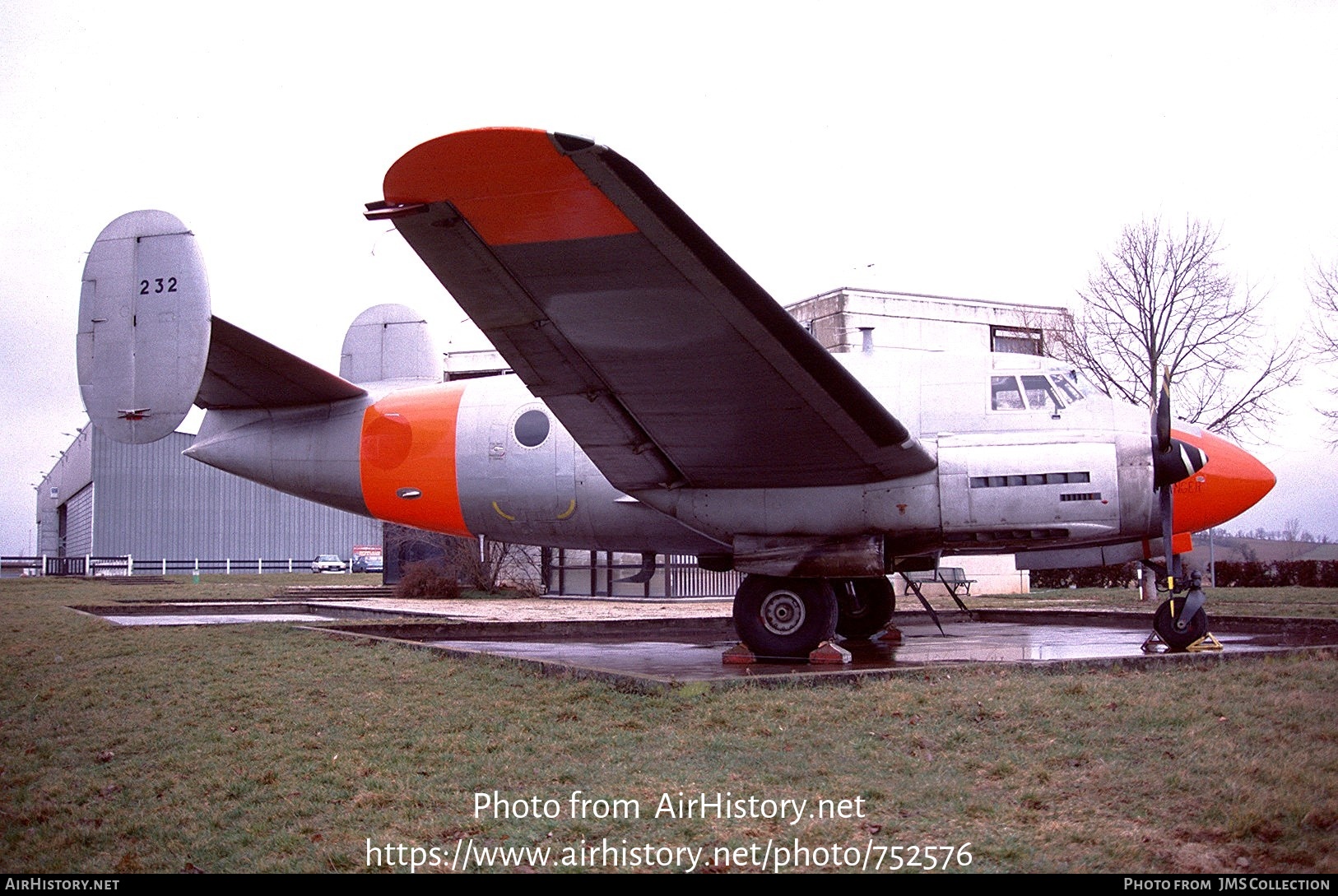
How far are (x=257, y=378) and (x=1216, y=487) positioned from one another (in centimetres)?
1295

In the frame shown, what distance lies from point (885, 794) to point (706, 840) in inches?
46.3

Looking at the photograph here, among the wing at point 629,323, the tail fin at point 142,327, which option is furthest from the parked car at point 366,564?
the wing at point 629,323

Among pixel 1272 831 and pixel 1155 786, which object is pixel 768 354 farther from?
pixel 1272 831

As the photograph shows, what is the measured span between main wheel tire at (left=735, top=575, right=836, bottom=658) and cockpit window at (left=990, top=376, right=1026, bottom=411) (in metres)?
3.02

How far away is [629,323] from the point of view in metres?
10.1

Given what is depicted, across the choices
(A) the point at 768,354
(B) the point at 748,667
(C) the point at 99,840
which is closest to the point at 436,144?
(A) the point at 768,354

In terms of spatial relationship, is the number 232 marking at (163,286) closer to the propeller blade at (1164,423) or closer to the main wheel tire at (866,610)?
the main wheel tire at (866,610)

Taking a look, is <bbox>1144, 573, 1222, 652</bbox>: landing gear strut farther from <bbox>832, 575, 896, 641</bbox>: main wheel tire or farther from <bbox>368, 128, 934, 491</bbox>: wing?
<bbox>832, 575, 896, 641</bbox>: main wheel tire

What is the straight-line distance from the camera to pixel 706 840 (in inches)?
210

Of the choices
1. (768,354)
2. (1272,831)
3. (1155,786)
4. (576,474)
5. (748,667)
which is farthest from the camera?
(576,474)

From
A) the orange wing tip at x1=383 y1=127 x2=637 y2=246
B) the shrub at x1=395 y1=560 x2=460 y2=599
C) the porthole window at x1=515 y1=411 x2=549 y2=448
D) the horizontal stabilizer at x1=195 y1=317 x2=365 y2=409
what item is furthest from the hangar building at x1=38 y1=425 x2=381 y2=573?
the orange wing tip at x1=383 y1=127 x2=637 y2=246

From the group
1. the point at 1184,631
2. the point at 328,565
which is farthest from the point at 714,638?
the point at 328,565

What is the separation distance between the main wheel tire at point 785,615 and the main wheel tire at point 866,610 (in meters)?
2.92

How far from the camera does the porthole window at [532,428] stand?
47.3ft
